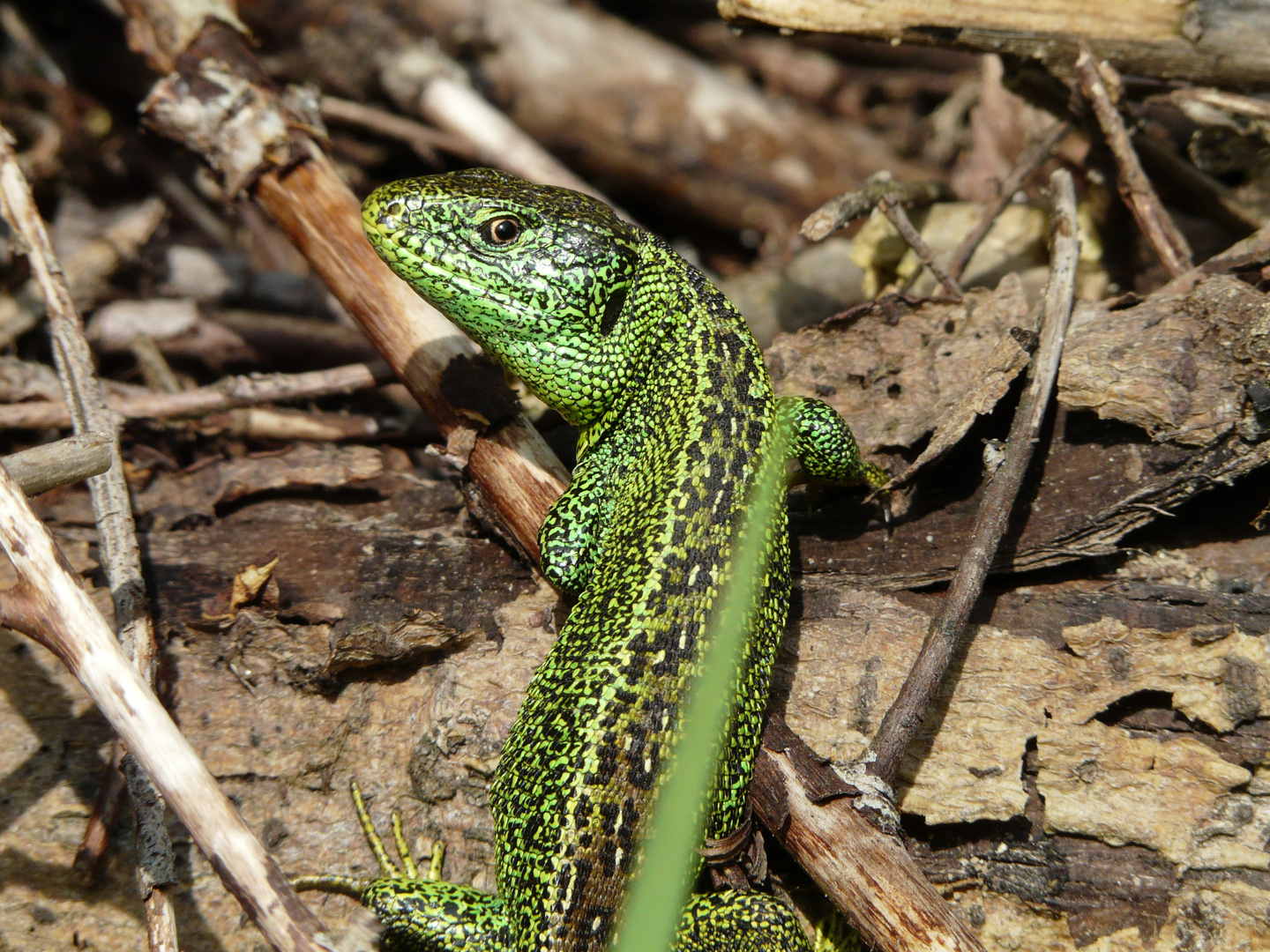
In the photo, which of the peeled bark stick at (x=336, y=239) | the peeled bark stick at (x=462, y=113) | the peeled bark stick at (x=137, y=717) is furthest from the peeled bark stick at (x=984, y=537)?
the peeled bark stick at (x=462, y=113)

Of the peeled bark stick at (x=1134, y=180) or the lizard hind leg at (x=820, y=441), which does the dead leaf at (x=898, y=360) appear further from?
the peeled bark stick at (x=1134, y=180)

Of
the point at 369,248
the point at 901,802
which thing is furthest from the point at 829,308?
the point at 901,802

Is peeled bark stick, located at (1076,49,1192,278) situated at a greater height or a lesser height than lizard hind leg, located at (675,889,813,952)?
greater

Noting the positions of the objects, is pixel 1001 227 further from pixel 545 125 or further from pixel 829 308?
pixel 545 125

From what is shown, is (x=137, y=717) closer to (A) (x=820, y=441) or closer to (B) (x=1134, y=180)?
(A) (x=820, y=441)

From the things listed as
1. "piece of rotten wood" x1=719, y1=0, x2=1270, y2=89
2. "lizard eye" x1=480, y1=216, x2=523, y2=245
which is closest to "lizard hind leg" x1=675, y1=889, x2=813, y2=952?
"lizard eye" x1=480, y1=216, x2=523, y2=245

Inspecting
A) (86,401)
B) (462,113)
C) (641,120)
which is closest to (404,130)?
(462,113)

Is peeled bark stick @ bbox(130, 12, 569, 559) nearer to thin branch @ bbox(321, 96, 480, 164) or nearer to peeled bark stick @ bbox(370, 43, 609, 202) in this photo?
thin branch @ bbox(321, 96, 480, 164)
